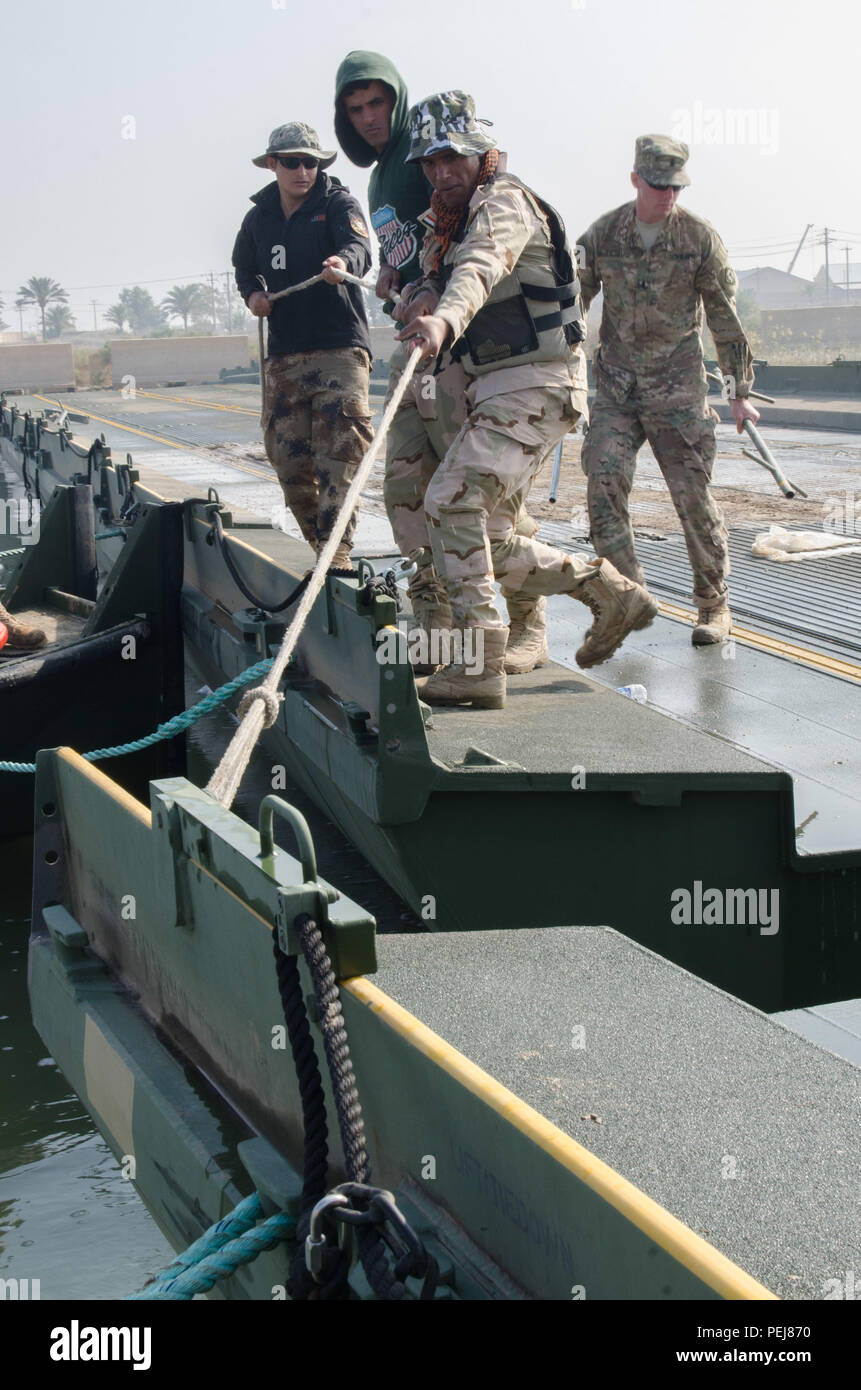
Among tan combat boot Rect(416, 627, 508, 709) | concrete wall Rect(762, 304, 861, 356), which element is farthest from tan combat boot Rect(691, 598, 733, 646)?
concrete wall Rect(762, 304, 861, 356)

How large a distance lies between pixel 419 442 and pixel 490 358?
0.59 metres

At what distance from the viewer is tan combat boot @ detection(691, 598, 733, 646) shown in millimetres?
7469

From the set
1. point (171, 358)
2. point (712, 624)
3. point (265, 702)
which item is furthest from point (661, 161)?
point (171, 358)

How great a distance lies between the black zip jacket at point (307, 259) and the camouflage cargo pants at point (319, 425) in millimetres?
80

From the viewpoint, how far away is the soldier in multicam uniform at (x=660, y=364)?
6992 millimetres

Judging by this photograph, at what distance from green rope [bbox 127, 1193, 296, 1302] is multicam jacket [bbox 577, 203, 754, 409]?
17.7 ft

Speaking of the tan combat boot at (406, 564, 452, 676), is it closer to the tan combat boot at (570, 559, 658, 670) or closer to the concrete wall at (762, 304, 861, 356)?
the tan combat boot at (570, 559, 658, 670)

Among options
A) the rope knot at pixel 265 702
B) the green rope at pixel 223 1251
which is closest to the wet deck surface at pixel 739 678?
the rope knot at pixel 265 702

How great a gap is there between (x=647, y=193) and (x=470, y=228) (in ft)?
8.89

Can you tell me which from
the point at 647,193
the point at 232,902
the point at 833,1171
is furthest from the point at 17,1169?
the point at 647,193

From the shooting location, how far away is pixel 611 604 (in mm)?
5441

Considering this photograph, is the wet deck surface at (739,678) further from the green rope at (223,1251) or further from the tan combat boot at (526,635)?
the green rope at (223,1251)

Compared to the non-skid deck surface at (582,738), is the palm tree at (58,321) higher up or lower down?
higher up
